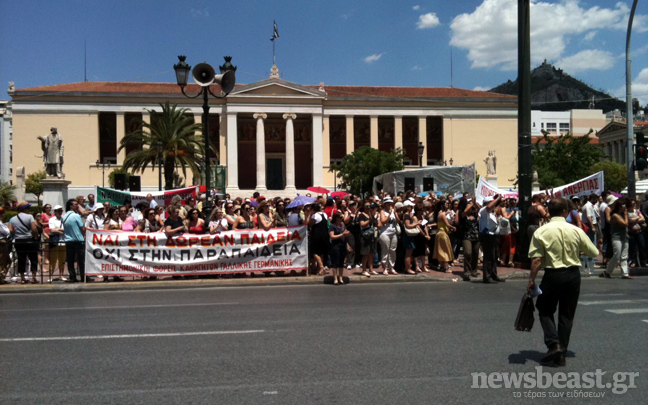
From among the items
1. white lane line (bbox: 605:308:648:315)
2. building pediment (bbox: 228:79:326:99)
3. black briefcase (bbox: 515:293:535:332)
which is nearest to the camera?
black briefcase (bbox: 515:293:535:332)

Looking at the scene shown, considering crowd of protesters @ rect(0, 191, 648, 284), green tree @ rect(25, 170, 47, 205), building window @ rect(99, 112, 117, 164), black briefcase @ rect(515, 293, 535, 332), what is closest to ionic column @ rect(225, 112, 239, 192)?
building window @ rect(99, 112, 117, 164)

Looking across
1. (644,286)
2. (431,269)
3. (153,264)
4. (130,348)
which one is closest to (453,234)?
(431,269)

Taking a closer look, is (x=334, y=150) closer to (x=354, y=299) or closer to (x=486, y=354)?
(x=354, y=299)

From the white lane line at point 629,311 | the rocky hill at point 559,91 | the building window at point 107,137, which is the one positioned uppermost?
the rocky hill at point 559,91

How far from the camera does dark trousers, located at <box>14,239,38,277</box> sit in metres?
13.4

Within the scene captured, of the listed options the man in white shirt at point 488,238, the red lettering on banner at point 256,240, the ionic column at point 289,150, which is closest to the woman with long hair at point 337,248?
the red lettering on banner at point 256,240

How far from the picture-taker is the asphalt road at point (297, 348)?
5164mm

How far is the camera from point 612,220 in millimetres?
13039

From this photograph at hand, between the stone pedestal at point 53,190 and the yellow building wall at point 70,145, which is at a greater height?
the yellow building wall at point 70,145

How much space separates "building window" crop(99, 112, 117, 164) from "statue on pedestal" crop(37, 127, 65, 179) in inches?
1621

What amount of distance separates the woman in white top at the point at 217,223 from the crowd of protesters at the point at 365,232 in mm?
24

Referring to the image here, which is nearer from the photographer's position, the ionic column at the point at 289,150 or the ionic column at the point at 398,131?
the ionic column at the point at 289,150

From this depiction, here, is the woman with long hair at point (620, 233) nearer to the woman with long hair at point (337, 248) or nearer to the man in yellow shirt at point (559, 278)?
the woman with long hair at point (337, 248)

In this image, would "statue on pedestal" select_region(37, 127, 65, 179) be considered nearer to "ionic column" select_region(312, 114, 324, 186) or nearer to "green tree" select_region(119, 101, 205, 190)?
"green tree" select_region(119, 101, 205, 190)
